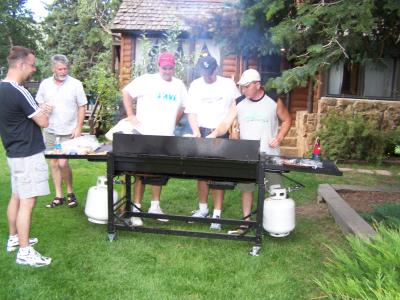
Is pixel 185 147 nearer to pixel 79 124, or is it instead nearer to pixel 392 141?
pixel 79 124

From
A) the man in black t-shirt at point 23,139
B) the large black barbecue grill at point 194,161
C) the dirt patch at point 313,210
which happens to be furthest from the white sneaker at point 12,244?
the dirt patch at point 313,210

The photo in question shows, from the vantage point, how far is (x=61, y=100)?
558cm

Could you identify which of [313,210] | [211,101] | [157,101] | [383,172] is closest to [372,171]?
[383,172]

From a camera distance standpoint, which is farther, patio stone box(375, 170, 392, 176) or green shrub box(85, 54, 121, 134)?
green shrub box(85, 54, 121, 134)

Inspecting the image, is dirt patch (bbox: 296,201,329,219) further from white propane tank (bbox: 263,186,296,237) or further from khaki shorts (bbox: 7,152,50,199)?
khaki shorts (bbox: 7,152,50,199)

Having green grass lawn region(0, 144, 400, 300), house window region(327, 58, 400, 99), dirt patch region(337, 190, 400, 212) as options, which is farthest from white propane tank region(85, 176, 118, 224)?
house window region(327, 58, 400, 99)

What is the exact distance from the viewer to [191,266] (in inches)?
155

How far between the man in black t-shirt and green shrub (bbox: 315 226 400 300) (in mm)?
2360

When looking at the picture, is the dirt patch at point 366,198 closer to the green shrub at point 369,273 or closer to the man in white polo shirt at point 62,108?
the green shrub at point 369,273

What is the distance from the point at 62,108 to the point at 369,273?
3.99 meters

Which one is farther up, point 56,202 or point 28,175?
point 28,175

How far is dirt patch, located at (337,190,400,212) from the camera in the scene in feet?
18.9

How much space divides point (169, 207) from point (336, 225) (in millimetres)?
2048

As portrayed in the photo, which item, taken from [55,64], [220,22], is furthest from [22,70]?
[220,22]
